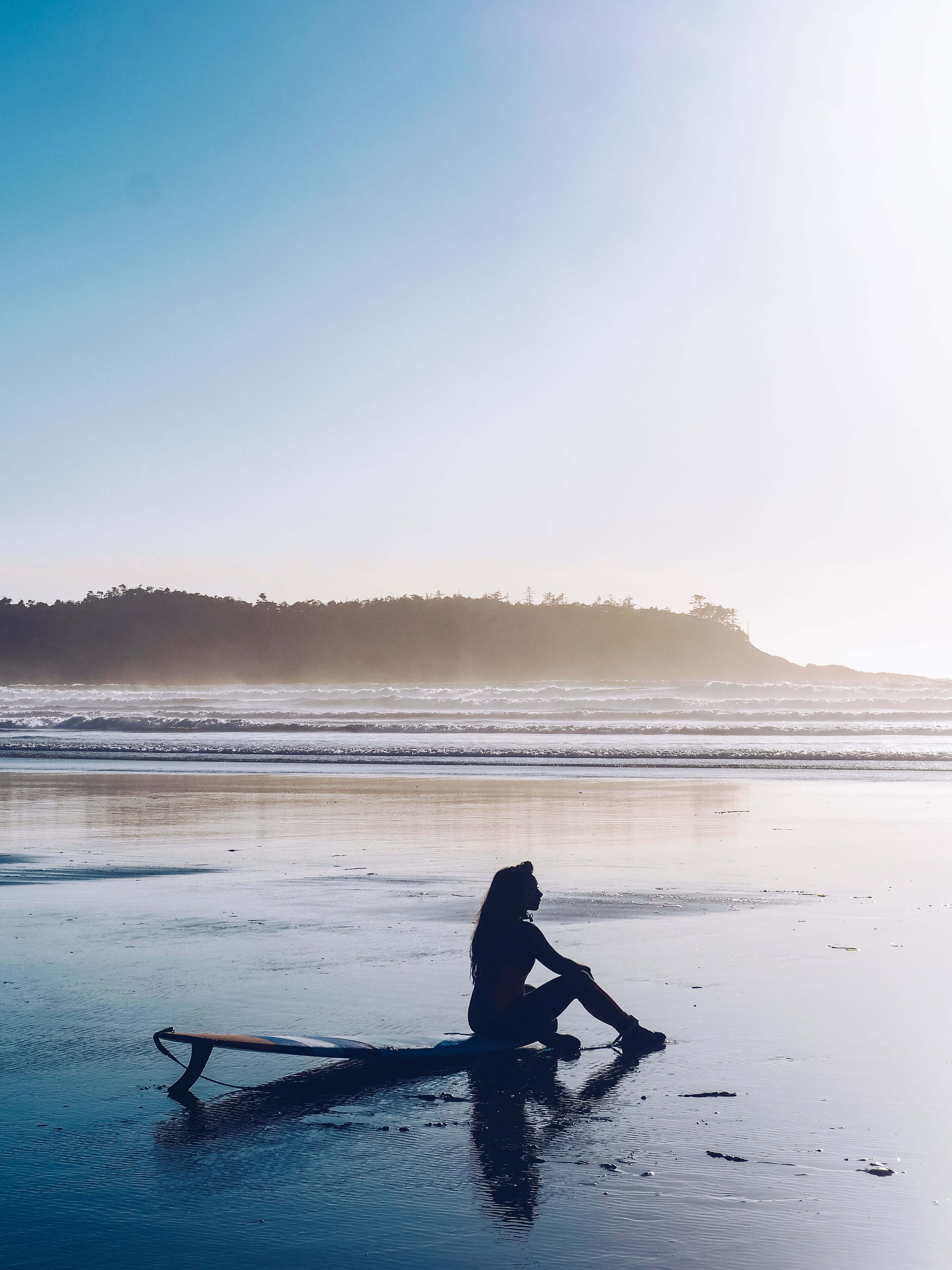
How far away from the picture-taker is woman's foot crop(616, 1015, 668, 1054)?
590 centimetres

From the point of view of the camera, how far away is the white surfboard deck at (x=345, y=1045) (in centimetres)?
531

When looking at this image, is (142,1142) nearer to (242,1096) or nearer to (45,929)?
(242,1096)

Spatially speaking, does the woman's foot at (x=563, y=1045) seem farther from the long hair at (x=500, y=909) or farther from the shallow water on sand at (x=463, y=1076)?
the long hair at (x=500, y=909)

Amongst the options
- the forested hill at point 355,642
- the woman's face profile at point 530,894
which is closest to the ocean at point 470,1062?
the woman's face profile at point 530,894

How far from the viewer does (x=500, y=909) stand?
20.5ft

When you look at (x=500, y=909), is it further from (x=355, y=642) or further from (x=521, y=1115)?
(x=355, y=642)

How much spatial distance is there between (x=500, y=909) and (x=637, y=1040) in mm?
975

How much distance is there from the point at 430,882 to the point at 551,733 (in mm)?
34842

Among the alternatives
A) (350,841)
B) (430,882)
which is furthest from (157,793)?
(430,882)

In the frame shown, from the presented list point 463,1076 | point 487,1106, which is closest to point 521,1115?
point 487,1106

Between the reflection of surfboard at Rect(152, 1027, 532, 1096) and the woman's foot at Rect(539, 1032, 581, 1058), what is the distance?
19 centimetres

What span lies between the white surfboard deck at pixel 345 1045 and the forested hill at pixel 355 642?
474ft

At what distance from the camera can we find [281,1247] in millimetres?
3805

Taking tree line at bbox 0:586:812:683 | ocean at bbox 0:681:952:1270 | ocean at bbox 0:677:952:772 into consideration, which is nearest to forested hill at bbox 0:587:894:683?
tree line at bbox 0:586:812:683
